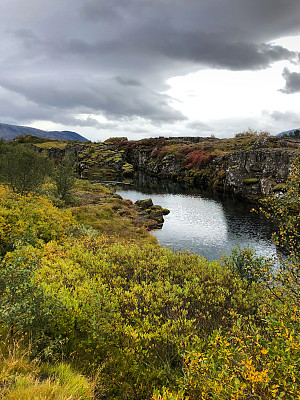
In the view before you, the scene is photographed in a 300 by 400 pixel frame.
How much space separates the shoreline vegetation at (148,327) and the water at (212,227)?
48.1 ft

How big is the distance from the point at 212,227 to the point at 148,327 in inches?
1392

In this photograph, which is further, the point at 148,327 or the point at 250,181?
the point at 250,181

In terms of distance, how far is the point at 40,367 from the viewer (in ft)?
23.6

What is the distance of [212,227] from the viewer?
4341cm

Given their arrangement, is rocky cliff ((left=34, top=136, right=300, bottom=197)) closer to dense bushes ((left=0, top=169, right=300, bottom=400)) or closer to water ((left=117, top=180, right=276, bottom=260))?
dense bushes ((left=0, top=169, right=300, bottom=400))

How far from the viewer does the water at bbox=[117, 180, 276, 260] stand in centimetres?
3472

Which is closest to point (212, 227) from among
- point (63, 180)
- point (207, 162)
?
point (63, 180)

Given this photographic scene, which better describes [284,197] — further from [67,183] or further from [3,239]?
[67,183]

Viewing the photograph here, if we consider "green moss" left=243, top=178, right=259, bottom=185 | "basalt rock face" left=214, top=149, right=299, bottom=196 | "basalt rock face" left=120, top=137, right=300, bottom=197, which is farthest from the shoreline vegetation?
"green moss" left=243, top=178, right=259, bottom=185

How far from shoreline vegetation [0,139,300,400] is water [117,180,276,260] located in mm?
14673

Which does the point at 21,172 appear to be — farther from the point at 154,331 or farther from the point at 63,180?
the point at 154,331

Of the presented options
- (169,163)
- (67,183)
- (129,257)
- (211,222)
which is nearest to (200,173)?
(169,163)

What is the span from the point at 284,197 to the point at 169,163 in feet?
382

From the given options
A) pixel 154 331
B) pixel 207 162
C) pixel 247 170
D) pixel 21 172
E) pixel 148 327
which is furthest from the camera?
pixel 207 162
